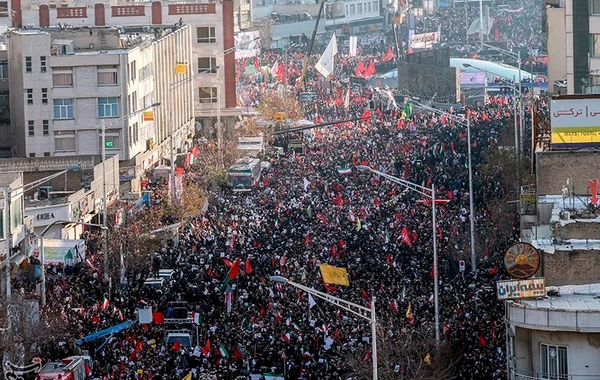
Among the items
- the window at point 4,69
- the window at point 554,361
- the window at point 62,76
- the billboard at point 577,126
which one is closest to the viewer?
the window at point 554,361

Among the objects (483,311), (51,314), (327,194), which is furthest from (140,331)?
(327,194)

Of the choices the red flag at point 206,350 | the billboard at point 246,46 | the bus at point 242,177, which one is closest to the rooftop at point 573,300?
the red flag at point 206,350

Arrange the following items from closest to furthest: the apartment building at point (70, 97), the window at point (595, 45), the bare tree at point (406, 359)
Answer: the bare tree at point (406, 359) → the window at point (595, 45) → the apartment building at point (70, 97)

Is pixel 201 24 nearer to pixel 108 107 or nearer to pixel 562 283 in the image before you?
pixel 108 107

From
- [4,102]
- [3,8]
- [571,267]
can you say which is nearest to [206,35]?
[3,8]

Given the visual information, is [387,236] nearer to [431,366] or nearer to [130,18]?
[431,366]

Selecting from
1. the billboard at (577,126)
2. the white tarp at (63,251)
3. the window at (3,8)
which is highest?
the window at (3,8)

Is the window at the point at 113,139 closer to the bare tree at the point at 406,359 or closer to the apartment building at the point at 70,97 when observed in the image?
the apartment building at the point at 70,97
